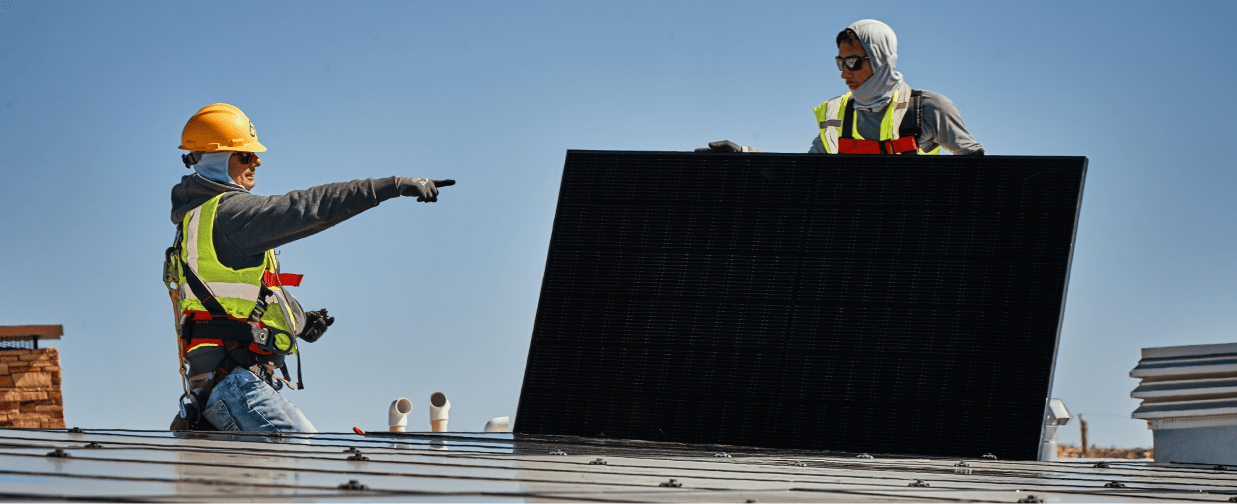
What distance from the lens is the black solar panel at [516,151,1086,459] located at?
9.27 meters

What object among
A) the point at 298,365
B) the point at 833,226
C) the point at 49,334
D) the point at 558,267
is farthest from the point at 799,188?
the point at 49,334

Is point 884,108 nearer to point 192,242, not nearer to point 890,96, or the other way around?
point 890,96

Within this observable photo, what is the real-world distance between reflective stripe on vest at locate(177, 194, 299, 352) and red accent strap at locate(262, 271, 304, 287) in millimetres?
49

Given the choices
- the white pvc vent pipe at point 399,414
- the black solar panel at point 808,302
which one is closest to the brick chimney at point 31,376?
the white pvc vent pipe at point 399,414

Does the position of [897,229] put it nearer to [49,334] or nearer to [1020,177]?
[1020,177]

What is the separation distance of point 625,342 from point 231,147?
3270mm

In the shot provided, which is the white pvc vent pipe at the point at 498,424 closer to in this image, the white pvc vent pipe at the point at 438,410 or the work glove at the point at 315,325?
the white pvc vent pipe at the point at 438,410

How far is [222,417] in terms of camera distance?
774cm

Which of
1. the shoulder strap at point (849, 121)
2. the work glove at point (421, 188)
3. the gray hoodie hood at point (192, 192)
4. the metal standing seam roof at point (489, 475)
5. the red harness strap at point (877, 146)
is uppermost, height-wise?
the shoulder strap at point (849, 121)

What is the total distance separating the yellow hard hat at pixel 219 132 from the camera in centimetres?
850

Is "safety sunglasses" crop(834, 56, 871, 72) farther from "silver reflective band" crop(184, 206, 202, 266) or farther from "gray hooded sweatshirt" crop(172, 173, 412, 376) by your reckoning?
"silver reflective band" crop(184, 206, 202, 266)

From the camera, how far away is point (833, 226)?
10094 mm

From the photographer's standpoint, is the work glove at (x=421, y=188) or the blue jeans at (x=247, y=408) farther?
the work glove at (x=421, y=188)

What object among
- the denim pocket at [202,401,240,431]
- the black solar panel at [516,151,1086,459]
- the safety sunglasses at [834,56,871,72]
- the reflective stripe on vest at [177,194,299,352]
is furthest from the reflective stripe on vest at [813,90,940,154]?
the denim pocket at [202,401,240,431]
